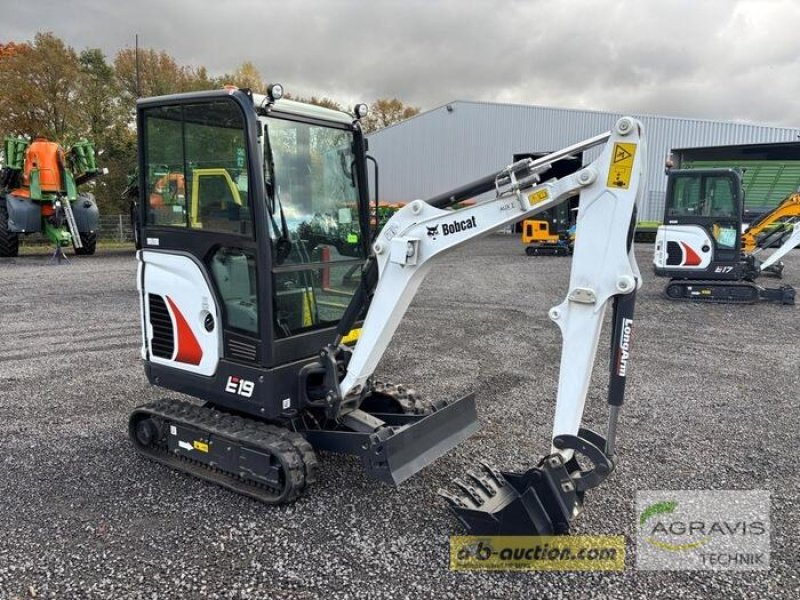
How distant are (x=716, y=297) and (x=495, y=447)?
29.0ft

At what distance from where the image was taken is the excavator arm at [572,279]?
10.2 feet

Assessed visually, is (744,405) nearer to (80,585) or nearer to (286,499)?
(286,499)

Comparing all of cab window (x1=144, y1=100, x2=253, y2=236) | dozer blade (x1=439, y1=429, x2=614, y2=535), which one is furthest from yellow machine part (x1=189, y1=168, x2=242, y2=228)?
dozer blade (x1=439, y1=429, x2=614, y2=535)

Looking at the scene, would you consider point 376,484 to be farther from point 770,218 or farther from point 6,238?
point 6,238

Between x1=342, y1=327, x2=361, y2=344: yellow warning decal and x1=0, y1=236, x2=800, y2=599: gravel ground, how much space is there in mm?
939

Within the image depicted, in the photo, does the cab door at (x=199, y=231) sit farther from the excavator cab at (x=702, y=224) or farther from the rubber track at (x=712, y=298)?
the excavator cab at (x=702, y=224)

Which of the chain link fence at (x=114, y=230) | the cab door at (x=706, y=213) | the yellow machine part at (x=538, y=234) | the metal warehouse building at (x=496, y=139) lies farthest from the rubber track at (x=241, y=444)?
the metal warehouse building at (x=496, y=139)

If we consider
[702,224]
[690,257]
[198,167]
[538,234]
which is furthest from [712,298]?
[198,167]

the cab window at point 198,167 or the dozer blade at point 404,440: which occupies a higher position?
the cab window at point 198,167

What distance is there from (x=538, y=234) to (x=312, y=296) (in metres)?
17.4

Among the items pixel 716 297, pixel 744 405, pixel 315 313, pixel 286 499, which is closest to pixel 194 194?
pixel 315 313

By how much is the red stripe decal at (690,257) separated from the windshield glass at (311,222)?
954cm

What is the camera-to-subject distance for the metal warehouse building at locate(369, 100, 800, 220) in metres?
26.7

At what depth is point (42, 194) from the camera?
653 inches
